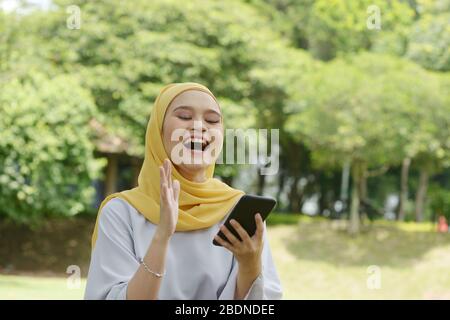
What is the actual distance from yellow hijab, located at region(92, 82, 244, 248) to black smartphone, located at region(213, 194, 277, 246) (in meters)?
0.15

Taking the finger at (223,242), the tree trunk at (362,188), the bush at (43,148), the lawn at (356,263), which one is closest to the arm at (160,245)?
the finger at (223,242)

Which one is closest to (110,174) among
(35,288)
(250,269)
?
(35,288)

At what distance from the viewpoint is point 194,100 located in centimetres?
166

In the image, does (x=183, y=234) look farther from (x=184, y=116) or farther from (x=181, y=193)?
(x=184, y=116)

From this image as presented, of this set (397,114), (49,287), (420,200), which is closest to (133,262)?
(49,287)

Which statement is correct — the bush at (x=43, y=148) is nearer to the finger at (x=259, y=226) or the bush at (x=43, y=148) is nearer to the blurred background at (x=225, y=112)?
the blurred background at (x=225, y=112)

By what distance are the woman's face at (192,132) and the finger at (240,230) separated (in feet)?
0.77

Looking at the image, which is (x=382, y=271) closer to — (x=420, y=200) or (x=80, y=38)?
(x=420, y=200)

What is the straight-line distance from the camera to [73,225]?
1511cm

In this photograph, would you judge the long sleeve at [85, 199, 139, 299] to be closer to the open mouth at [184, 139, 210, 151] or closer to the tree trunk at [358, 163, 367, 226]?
the open mouth at [184, 139, 210, 151]

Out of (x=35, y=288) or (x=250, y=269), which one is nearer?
(x=250, y=269)

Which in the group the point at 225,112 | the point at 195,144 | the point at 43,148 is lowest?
the point at 43,148

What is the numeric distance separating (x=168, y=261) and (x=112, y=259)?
0.39ft

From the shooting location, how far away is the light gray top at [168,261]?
157 centimetres
